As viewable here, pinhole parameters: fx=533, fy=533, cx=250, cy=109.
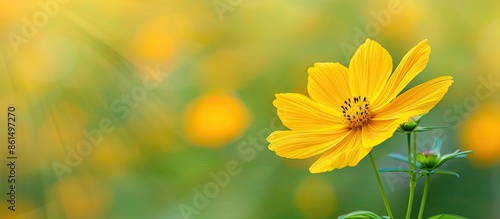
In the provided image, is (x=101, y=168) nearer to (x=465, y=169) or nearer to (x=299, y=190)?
(x=299, y=190)

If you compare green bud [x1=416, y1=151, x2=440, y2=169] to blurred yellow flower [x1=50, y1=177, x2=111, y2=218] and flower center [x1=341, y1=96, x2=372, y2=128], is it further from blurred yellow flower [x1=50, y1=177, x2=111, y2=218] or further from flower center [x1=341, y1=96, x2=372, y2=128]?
blurred yellow flower [x1=50, y1=177, x2=111, y2=218]

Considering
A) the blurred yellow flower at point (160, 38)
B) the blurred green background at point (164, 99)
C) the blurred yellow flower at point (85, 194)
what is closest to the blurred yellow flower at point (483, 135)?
the blurred green background at point (164, 99)

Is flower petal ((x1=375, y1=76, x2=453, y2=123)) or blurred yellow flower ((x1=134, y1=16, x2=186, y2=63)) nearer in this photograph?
flower petal ((x1=375, y1=76, x2=453, y2=123))

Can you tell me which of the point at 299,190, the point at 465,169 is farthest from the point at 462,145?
the point at 299,190

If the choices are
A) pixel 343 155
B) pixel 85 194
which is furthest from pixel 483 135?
pixel 85 194

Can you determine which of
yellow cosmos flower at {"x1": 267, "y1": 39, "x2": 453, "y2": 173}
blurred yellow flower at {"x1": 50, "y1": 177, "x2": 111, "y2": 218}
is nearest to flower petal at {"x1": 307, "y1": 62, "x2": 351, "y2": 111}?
yellow cosmos flower at {"x1": 267, "y1": 39, "x2": 453, "y2": 173}

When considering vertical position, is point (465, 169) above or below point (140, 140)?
below
